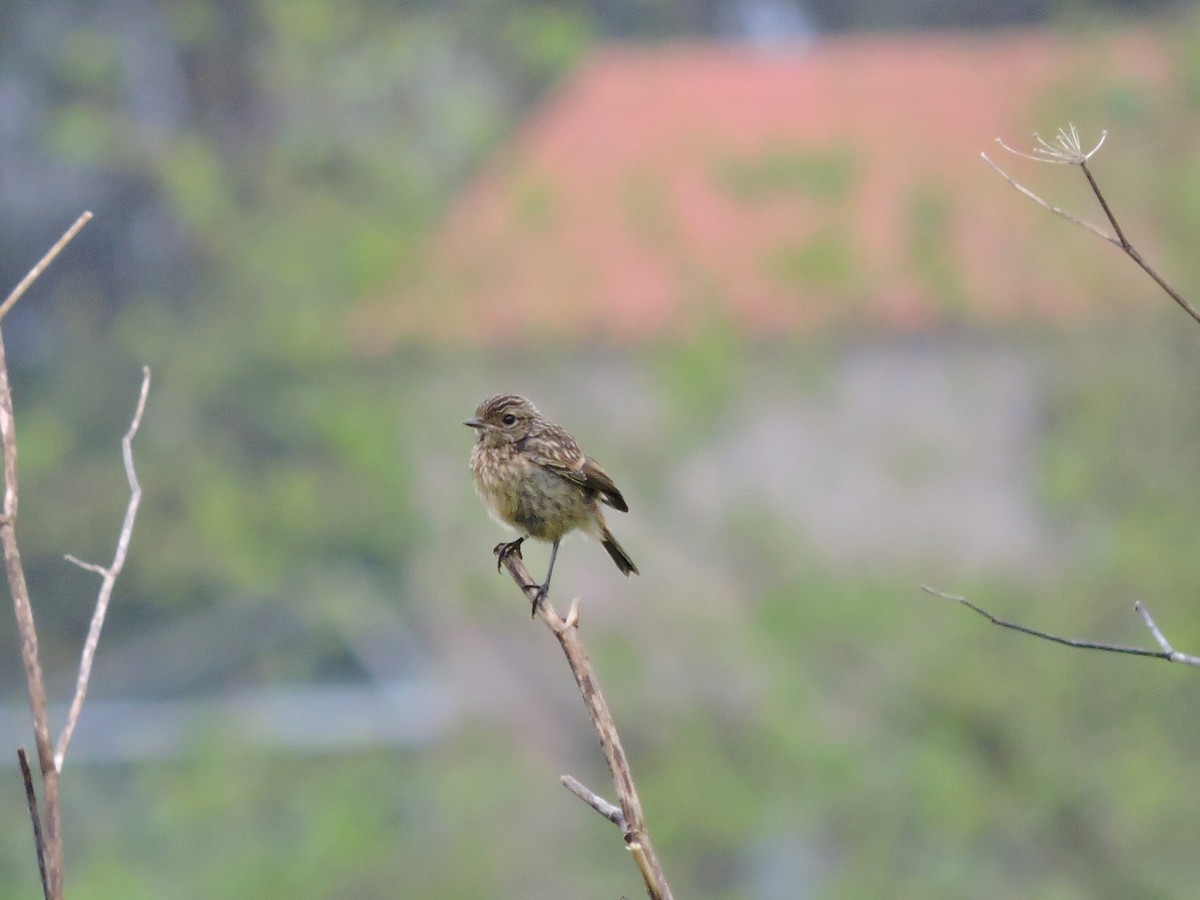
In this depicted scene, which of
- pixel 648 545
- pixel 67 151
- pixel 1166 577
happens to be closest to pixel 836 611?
pixel 648 545

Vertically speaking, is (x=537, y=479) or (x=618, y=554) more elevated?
(x=537, y=479)

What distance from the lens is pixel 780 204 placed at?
20.1 m

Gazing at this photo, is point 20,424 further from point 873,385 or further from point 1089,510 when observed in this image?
point 1089,510

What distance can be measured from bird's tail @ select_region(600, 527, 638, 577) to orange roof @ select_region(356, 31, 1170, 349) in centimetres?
1291

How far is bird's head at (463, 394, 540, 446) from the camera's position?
4.91m

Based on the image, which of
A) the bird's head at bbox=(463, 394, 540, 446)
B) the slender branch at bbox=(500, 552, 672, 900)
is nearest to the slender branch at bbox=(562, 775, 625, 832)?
the slender branch at bbox=(500, 552, 672, 900)

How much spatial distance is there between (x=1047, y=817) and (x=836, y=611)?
9.02ft

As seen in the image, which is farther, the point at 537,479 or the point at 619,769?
the point at 537,479

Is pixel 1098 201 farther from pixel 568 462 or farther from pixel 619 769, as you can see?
pixel 568 462

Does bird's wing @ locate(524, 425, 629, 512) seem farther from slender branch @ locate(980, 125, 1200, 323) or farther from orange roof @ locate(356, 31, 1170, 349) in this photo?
orange roof @ locate(356, 31, 1170, 349)

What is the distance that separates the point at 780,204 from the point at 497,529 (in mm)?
5690

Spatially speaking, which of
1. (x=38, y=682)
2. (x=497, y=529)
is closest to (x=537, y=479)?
(x=38, y=682)

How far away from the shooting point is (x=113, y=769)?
67.8 ft

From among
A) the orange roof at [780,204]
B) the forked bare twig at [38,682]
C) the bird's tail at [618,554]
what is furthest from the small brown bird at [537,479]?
the orange roof at [780,204]
